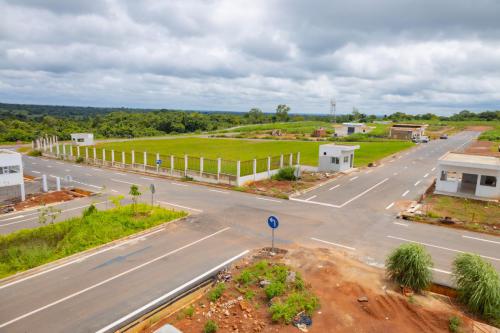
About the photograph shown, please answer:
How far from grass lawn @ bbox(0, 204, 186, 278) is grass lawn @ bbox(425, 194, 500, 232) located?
1660 centimetres

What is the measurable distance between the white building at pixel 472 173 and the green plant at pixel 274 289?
68.0 ft

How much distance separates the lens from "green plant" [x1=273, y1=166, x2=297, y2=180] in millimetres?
29812

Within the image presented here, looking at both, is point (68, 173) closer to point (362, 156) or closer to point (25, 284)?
point (25, 284)

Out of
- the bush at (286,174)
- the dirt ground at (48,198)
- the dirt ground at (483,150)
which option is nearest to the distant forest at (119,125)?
the dirt ground at (48,198)

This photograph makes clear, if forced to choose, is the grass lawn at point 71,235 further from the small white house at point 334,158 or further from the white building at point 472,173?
the white building at point 472,173

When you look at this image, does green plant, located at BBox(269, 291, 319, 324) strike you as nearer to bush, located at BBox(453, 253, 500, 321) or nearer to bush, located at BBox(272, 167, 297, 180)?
bush, located at BBox(453, 253, 500, 321)

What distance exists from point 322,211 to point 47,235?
627 inches

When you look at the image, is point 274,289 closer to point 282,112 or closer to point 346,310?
point 346,310

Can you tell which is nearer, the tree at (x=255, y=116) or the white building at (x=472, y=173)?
the white building at (x=472, y=173)

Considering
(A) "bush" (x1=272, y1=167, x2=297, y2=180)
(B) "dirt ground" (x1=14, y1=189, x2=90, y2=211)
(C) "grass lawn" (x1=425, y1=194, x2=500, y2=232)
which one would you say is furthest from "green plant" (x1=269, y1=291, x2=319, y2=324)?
(B) "dirt ground" (x1=14, y1=189, x2=90, y2=211)

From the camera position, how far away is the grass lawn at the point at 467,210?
18.8 meters

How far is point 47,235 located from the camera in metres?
17.1

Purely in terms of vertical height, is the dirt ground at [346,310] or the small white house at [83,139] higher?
the small white house at [83,139]

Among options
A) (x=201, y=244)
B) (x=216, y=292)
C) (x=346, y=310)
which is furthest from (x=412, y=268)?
(x=201, y=244)
